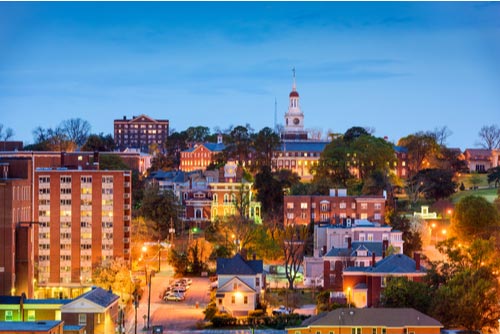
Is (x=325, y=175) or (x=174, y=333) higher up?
(x=325, y=175)

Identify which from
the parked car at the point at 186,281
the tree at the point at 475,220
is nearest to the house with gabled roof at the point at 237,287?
the parked car at the point at 186,281

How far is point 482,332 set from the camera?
4866 centimetres

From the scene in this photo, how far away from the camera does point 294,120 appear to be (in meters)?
155

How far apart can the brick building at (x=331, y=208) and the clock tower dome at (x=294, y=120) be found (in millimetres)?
66066

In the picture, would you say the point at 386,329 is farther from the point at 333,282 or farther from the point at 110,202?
the point at 110,202

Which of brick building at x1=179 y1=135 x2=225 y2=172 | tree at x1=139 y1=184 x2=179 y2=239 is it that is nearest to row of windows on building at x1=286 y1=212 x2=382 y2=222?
tree at x1=139 y1=184 x2=179 y2=239

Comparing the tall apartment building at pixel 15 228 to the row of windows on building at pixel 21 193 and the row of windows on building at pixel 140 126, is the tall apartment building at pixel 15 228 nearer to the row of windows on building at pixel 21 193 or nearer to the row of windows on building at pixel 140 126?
the row of windows on building at pixel 21 193

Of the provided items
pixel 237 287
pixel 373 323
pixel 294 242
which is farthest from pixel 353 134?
pixel 373 323

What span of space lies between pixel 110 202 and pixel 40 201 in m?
→ 4.84

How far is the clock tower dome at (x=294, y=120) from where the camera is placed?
493 feet

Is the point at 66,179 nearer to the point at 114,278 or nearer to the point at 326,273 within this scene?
the point at 114,278

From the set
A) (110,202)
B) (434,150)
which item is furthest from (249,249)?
(434,150)

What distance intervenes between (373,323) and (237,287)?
12.5 m

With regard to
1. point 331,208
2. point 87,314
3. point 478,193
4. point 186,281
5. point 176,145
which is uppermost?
point 176,145
